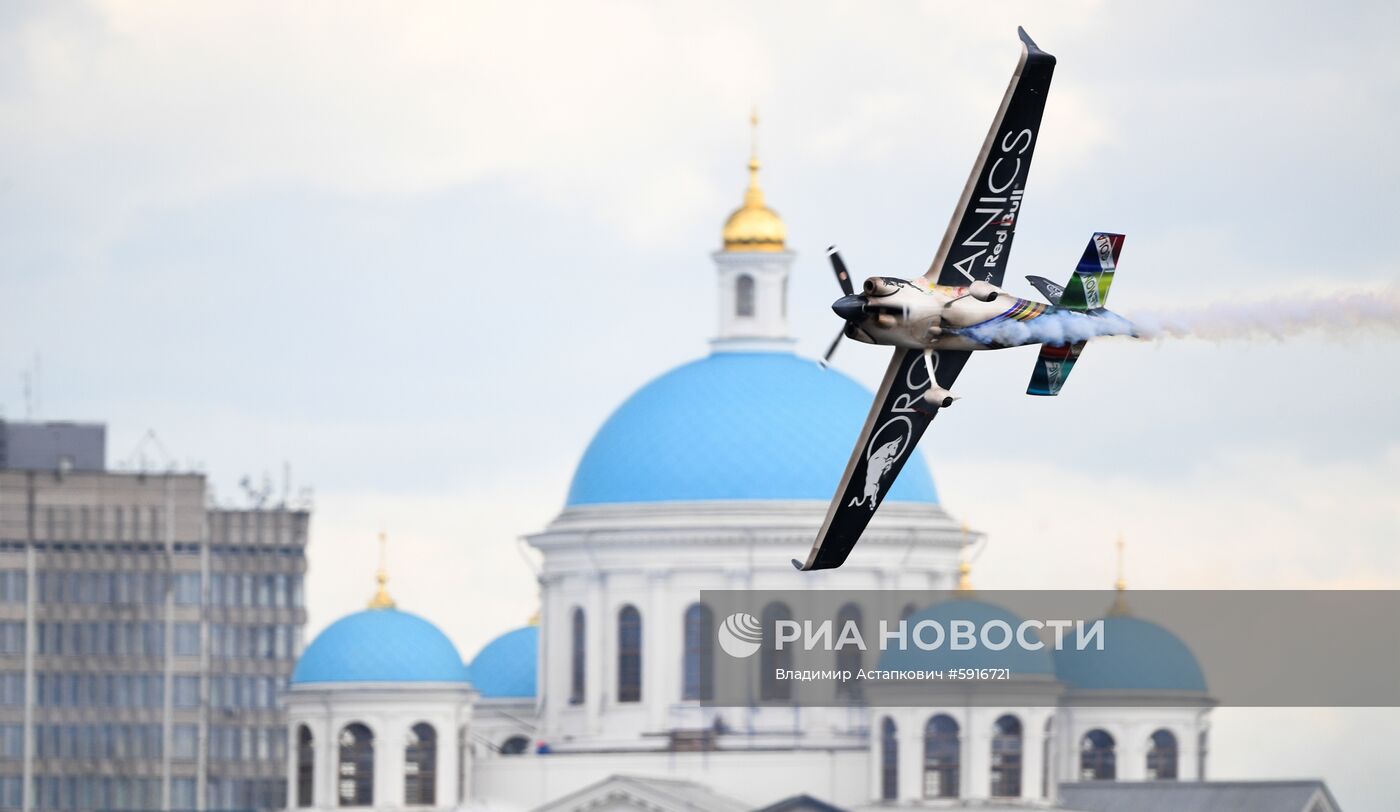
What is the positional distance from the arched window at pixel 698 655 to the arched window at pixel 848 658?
4.26 metres

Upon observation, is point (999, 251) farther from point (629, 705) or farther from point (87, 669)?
point (87, 669)

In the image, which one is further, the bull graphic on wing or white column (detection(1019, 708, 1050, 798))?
white column (detection(1019, 708, 1050, 798))

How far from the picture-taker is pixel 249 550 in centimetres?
19762

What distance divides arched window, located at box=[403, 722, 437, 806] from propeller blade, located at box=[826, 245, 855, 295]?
81.0 metres

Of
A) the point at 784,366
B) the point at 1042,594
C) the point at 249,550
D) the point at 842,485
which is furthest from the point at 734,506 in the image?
the point at 842,485

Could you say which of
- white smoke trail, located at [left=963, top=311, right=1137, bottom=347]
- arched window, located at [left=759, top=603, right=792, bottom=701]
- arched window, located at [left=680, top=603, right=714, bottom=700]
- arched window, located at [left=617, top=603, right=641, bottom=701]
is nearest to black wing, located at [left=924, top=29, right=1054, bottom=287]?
white smoke trail, located at [left=963, top=311, right=1137, bottom=347]

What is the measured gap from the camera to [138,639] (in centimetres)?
19688

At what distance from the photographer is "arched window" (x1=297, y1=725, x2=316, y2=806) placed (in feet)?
510

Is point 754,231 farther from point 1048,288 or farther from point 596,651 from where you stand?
point 1048,288

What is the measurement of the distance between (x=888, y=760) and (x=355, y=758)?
1878 cm

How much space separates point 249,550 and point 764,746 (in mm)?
48838

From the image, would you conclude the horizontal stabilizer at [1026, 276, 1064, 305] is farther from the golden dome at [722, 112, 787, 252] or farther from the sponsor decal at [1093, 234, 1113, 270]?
the golden dome at [722, 112, 787, 252]

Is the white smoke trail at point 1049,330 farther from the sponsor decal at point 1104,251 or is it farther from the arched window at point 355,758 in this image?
the arched window at point 355,758

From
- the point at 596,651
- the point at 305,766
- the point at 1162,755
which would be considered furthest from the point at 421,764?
the point at 1162,755
